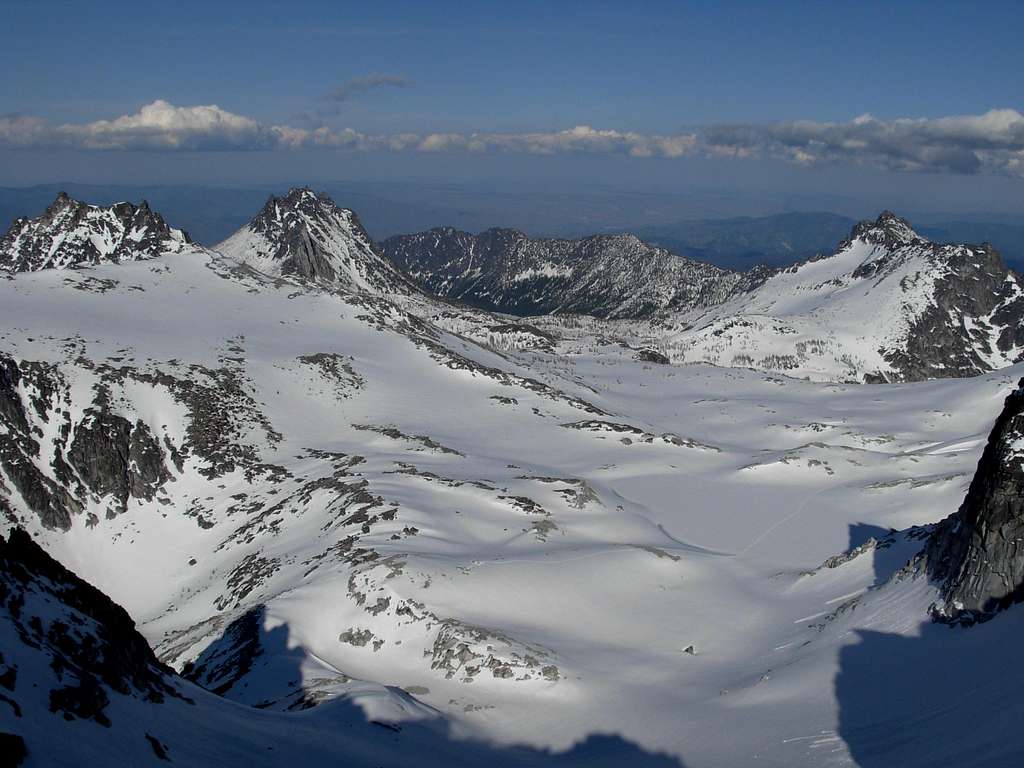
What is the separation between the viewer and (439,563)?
166ft

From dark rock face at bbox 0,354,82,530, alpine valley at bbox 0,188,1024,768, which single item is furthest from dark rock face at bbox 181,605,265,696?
dark rock face at bbox 0,354,82,530

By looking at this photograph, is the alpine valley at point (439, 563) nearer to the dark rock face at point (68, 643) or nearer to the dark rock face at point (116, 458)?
the dark rock face at point (68, 643)

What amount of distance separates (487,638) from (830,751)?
19.5 metres

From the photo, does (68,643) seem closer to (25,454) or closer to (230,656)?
(230,656)

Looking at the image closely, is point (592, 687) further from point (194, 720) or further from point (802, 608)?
point (194, 720)

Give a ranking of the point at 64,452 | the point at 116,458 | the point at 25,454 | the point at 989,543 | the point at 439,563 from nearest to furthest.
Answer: the point at 989,543, the point at 439,563, the point at 25,454, the point at 64,452, the point at 116,458

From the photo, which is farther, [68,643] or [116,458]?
[116,458]

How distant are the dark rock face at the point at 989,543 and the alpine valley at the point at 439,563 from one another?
0.50 feet

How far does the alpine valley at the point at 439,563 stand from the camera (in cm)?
2619

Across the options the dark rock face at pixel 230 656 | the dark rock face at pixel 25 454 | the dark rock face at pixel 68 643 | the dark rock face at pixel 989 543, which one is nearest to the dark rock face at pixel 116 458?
the dark rock face at pixel 25 454

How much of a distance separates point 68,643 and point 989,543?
37.7 metres

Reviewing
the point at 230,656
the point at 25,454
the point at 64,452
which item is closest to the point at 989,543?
the point at 230,656

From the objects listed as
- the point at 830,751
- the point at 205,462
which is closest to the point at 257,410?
the point at 205,462

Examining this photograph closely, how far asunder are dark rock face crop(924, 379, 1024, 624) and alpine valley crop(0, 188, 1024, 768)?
5.9 inches
